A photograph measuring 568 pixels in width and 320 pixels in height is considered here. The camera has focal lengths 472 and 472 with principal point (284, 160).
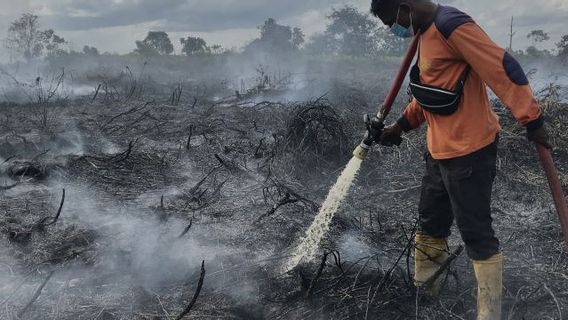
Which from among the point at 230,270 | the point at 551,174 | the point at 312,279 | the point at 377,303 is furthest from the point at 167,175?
the point at 551,174

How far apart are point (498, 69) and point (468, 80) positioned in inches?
7.9

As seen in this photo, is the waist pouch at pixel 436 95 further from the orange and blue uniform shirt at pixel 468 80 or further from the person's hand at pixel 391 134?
the person's hand at pixel 391 134

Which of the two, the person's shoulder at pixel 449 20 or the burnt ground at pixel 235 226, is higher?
the person's shoulder at pixel 449 20

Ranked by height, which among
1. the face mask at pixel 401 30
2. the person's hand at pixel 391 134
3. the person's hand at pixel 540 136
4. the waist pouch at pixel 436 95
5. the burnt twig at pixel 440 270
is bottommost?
the burnt twig at pixel 440 270

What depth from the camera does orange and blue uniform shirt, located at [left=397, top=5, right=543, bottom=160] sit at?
2195 millimetres

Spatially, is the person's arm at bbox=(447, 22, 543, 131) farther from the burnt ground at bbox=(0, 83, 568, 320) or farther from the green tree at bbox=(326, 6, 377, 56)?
the green tree at bbox=(326, 6, 377, 56)

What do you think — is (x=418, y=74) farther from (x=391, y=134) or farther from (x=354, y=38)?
(x=354, y=38)

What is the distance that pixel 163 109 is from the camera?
881cm

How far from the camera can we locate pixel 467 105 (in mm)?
2410

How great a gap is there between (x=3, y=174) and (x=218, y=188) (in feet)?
7.98

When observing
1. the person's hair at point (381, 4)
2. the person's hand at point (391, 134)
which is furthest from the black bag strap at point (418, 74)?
the person's hand at point (391, 134)

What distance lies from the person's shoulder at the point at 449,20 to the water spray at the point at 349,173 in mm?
213

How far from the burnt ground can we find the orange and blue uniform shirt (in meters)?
0.79

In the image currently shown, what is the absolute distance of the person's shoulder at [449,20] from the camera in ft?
→ 7.38
